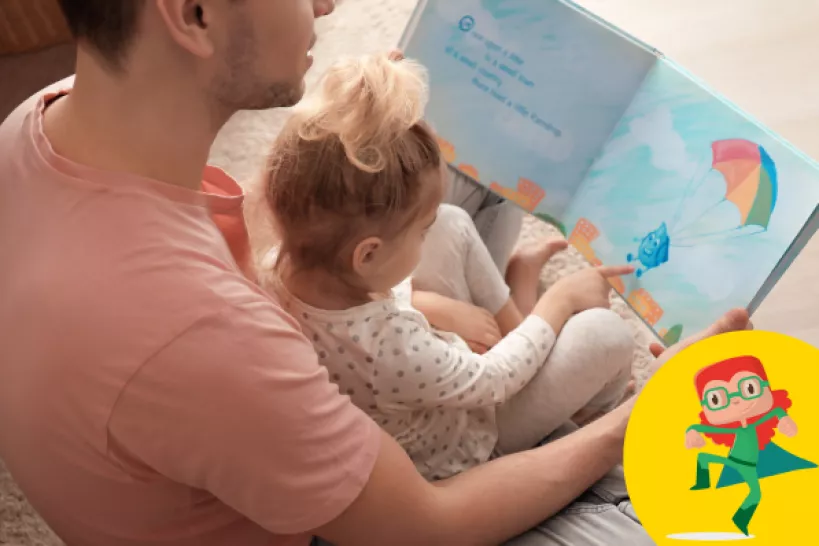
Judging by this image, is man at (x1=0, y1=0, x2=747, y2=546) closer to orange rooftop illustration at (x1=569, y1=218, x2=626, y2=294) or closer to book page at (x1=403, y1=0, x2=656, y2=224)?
book page at (x1=403, y1=0, x2=656, y2=224)

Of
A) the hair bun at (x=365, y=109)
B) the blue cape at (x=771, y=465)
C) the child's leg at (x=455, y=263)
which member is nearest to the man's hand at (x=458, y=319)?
the child's leg at (x=455, y=263)

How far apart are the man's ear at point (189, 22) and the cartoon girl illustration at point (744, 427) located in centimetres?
46

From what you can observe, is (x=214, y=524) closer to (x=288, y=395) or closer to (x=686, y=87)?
(x=288, y=395)

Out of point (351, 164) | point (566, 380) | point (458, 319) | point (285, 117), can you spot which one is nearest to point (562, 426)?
point (566, 380)

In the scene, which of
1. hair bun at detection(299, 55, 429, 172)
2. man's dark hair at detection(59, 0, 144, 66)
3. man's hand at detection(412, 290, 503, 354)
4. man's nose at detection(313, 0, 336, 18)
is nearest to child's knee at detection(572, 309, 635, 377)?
man's hand at detection(412, 290, 503, 354)

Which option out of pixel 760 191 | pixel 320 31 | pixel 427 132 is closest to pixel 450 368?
pixel 427 132

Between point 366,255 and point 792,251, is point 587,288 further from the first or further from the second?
point 366,255

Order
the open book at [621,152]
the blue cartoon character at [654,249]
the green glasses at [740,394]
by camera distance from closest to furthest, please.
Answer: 1. the green glasses at [740,394]
2. the open book at [621,152]
3. the blue cartoon character at [654,249]

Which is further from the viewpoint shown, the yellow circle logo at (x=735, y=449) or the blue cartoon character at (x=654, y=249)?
the blue cartoon character at (x=654, y=249)

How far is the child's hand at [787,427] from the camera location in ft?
1.94

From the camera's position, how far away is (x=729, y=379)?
0.62 m

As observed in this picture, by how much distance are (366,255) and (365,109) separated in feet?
0.45

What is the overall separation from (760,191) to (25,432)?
2.35 feet

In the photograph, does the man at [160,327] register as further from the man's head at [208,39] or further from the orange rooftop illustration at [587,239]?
the orange rooftop illustration at [587,239]
